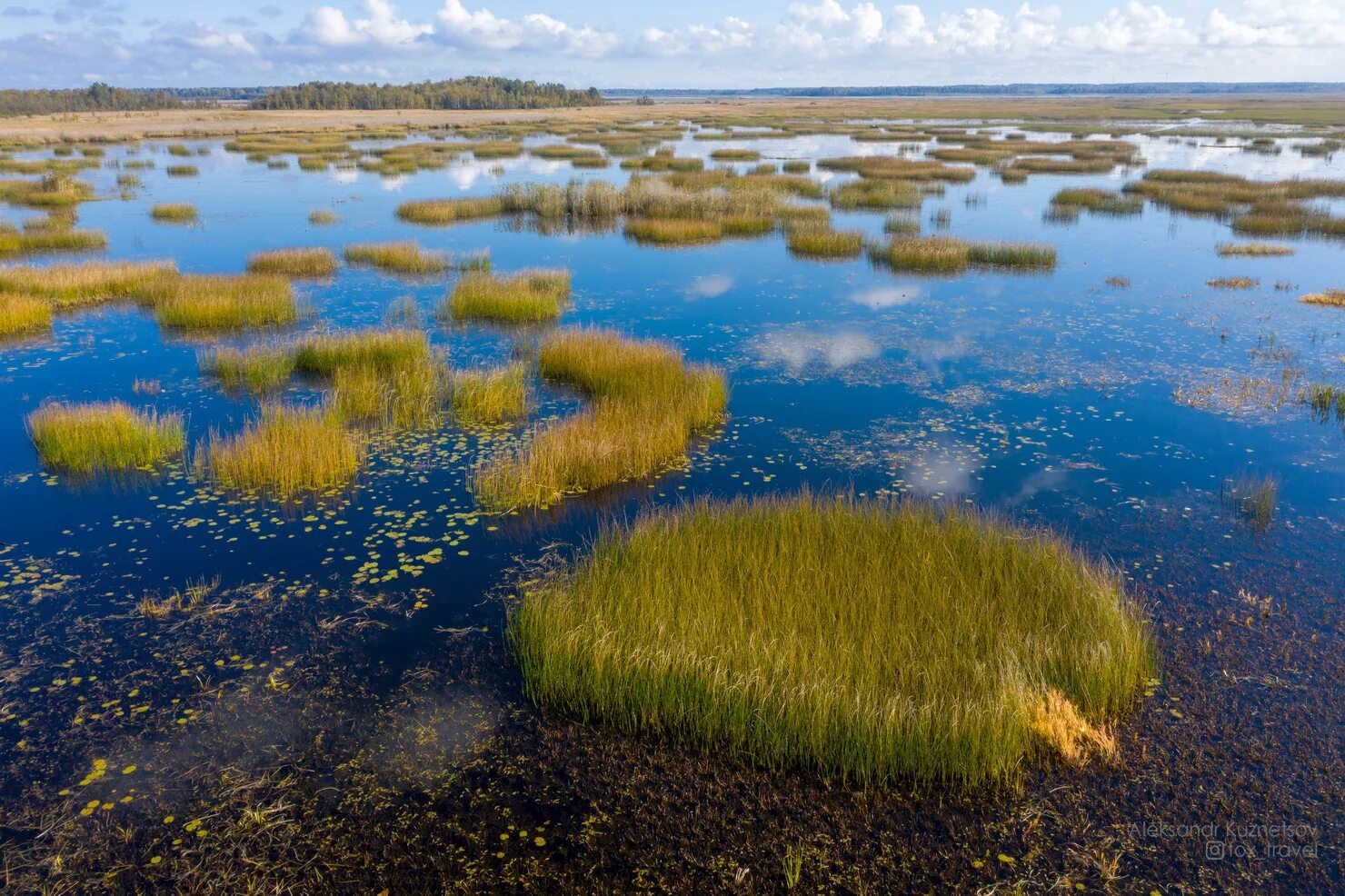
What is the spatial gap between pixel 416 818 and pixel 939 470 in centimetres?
893

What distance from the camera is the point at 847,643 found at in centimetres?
760

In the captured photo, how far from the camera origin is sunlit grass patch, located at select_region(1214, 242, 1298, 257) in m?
28.2

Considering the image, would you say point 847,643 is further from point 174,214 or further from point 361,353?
point 174,214

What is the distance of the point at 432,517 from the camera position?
1088 cm

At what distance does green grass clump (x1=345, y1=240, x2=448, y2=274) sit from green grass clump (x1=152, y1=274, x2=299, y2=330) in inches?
189

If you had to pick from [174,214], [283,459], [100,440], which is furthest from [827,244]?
[174,214]

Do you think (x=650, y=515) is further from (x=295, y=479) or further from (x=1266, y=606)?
(x=1266, y=606)

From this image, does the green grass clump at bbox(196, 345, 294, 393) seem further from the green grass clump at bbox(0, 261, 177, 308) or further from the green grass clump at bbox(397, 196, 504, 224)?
the green grass clump at bbox(397, 196, 504, 224)

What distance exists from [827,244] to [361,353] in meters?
18.0

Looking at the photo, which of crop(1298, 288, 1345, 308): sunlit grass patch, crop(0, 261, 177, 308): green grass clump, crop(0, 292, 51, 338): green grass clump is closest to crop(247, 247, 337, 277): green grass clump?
crop(0, 261, 177, 308): green grass clump

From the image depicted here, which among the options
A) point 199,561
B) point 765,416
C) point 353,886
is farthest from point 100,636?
point 765,416

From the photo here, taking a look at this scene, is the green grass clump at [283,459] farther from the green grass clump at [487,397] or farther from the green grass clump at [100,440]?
the green grass clump at [487,397]

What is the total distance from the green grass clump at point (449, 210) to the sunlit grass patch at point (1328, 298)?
30090mm

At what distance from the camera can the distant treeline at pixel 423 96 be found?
6216 inches
